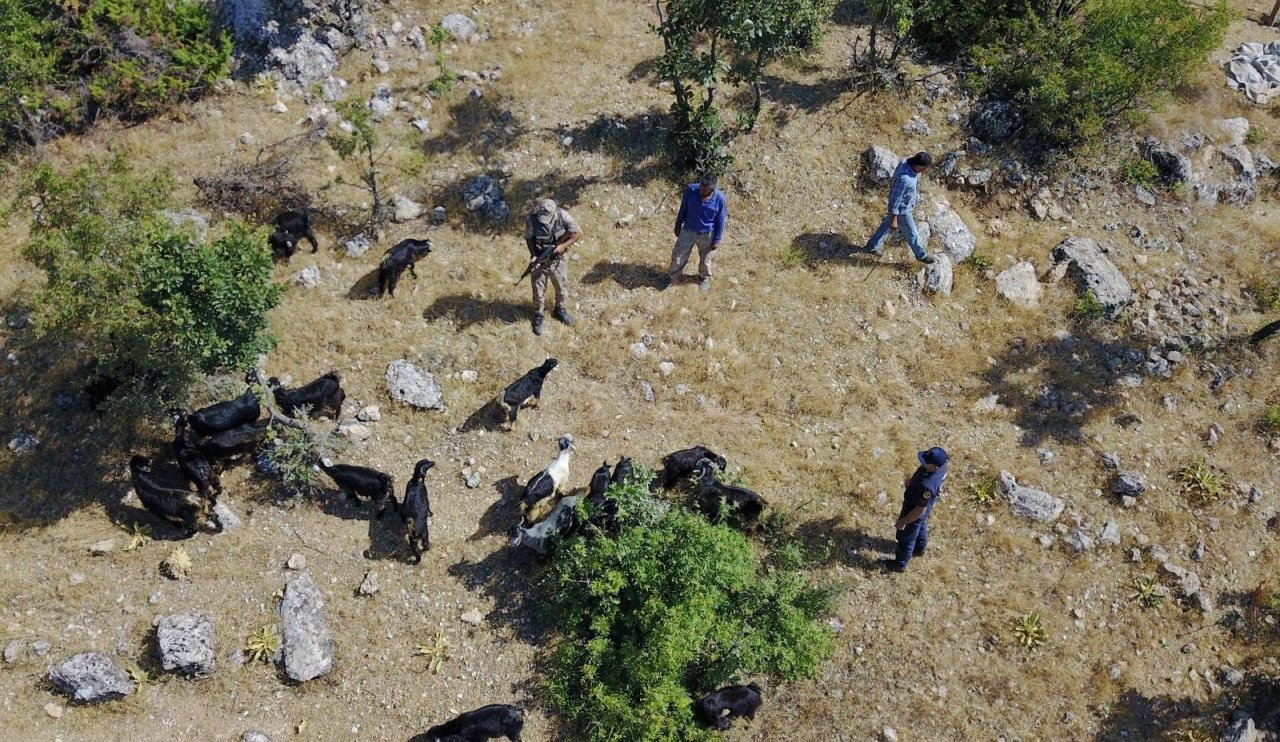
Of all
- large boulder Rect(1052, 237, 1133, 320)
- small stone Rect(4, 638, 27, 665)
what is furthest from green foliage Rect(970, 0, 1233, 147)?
small stone Rect(4, 638, 27, 665)

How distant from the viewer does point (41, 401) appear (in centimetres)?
1052

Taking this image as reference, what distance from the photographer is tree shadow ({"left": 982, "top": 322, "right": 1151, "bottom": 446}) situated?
1120 cm

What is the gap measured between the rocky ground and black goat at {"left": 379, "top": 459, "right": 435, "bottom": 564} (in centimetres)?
33

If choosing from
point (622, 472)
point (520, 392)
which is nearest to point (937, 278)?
point (622, 472)

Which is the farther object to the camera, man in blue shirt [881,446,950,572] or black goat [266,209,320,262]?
black goat [266,209,320,262]

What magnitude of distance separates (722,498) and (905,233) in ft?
20.2

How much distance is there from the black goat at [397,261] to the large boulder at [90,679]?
6.05m

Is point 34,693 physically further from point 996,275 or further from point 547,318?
point 996,275

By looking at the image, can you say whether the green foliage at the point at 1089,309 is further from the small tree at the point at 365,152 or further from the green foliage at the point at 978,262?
the small tree at the point at 365,152

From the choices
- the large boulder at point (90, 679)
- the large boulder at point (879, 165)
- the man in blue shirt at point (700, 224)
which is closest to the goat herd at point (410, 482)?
the large boulder at point (90, 679)

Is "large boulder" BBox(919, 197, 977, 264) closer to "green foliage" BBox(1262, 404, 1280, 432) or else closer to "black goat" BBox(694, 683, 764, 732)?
"green foliage" BBox(1262, 404, 1280, 432)

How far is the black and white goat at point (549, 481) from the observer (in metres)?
9.32

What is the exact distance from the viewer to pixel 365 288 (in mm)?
12070

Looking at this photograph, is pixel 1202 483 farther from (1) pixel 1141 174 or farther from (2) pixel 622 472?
(2) pixel 622 472
